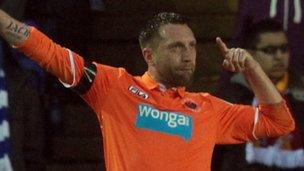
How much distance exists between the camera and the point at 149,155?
130 inches

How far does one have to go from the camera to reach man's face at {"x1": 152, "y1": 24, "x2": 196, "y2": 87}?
11.1ft

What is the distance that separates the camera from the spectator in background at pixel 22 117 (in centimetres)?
452

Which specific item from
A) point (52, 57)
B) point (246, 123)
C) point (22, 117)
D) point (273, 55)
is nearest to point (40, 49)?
point (52, 57)

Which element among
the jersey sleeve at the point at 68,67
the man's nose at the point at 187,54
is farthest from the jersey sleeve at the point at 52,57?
the man's nose at the point at 187,54

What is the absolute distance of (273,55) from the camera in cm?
412

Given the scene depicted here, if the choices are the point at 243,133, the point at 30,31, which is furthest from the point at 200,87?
the point at 30,31

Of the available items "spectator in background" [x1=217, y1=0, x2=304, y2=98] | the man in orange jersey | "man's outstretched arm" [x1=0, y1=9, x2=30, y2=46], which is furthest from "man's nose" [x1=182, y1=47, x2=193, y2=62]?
"spectator in background" [x1=217, y1=0, x2=304, y2=98]

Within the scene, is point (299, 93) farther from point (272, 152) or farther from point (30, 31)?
point (30, 31)

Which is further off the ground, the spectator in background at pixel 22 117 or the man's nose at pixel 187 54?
the man's nose at pixel 187 54

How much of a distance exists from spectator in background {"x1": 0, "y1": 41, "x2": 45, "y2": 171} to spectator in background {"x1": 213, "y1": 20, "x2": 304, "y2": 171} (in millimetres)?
1027

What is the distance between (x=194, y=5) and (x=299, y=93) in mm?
1557

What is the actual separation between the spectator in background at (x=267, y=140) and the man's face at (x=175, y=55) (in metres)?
0.74

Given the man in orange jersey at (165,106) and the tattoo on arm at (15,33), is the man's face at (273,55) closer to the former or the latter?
the man in orange jersey at (165,106)

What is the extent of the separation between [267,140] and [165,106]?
94cm
